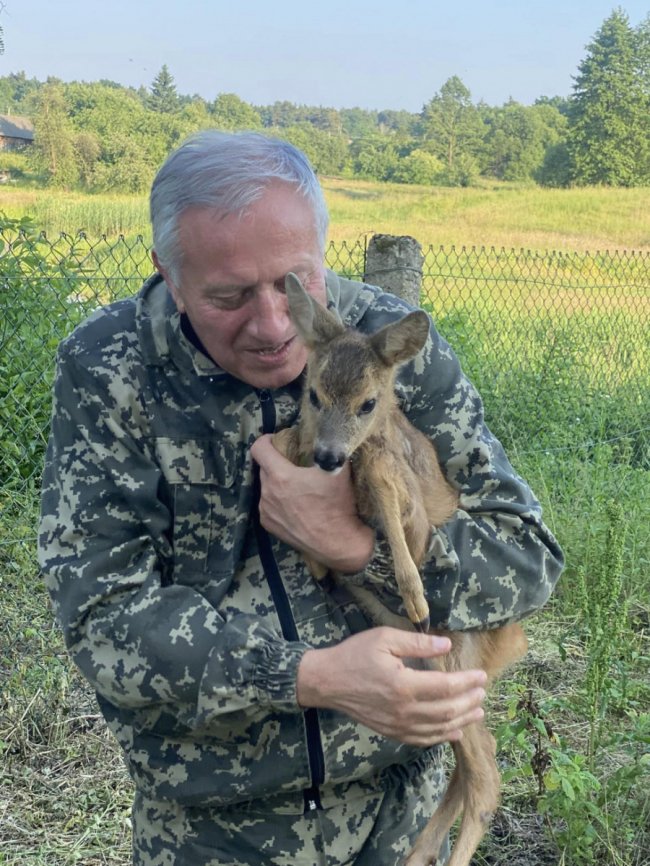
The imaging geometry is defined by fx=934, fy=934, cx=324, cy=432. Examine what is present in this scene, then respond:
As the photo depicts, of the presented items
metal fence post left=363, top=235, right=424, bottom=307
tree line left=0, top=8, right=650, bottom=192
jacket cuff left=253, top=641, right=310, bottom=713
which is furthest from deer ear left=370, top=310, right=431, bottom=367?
tree line left=0, top=8, right=650, bottom=192

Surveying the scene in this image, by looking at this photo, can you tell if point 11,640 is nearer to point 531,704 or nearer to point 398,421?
point 531,704

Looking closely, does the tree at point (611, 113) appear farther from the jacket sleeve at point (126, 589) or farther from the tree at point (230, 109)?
the jacket sleeve at point (126, 589)

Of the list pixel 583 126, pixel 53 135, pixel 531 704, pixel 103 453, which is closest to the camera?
pixel 103 453

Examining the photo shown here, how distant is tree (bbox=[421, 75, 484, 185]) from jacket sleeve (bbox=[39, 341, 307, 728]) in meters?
60.5

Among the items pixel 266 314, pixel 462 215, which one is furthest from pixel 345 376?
pixel 462 215

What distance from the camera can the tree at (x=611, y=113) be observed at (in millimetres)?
55556

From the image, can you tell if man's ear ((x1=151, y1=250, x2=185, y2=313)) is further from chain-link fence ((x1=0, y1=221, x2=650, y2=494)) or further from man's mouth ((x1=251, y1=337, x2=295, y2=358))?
chain-link fence ((x1=0, y1=221, x2=650, y2=494))

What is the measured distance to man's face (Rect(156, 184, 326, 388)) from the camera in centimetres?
247

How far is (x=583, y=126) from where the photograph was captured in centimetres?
5909

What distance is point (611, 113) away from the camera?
58.8m

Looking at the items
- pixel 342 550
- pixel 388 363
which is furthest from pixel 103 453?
pixel 388 363

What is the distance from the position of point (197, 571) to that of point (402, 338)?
2.99 ft

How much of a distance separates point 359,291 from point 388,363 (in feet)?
0.95

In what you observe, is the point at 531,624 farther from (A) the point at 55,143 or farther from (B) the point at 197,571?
(A) the point at 55,143
